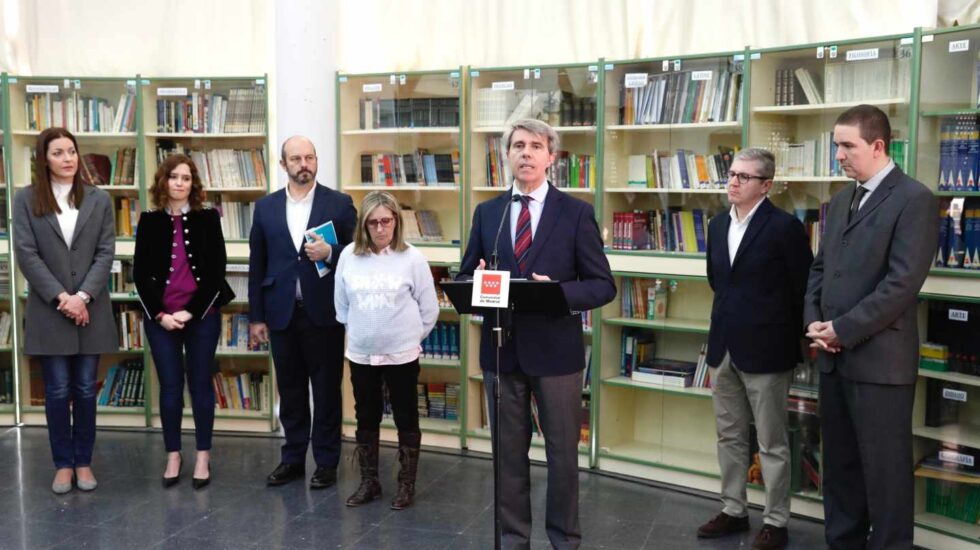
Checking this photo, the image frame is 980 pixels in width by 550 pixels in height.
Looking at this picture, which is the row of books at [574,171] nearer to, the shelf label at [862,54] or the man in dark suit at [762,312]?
the man in dark suit at [762,312]

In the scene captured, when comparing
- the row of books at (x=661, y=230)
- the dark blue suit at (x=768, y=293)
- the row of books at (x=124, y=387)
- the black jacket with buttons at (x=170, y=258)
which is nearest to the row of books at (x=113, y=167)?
the row of books at (x=124, y=387)

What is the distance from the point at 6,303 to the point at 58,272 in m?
1.94

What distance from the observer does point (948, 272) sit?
414 cm

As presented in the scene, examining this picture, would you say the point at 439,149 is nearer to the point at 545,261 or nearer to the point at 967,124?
the point at 545,261

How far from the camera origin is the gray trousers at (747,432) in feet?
13.9

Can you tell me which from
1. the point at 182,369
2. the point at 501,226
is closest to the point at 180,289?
the point at 182,369

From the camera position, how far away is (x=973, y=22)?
4.34m

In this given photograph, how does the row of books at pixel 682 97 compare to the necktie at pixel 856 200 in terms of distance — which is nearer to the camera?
the necktie at pixel 856 200

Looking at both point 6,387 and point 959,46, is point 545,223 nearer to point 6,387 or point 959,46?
point 959,46

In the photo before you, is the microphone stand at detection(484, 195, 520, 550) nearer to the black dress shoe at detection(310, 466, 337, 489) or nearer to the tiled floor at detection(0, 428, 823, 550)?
the tiled floor at detection(0, 428, 823, 550)

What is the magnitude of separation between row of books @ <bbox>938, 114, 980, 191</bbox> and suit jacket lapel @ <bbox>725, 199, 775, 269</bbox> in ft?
2.59

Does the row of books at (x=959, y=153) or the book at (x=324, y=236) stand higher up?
the row of books at (x=959, y=153)

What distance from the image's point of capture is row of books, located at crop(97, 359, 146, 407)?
649 centimetres

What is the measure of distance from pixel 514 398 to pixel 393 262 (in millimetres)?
1194
